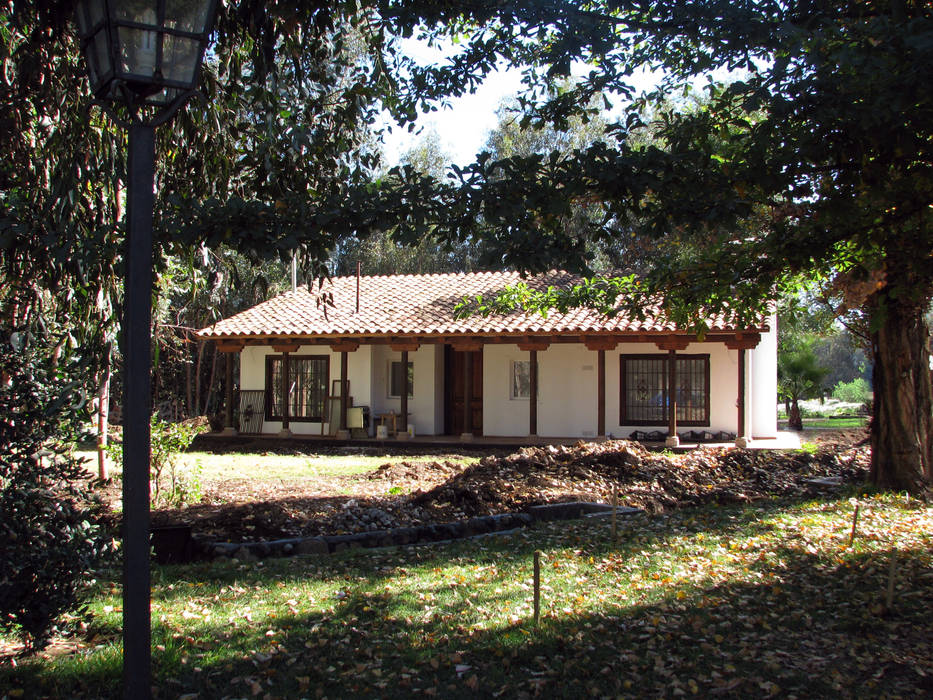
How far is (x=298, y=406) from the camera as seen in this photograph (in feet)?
67.0

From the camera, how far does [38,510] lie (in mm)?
3574

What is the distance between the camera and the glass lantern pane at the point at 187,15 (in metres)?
3.14

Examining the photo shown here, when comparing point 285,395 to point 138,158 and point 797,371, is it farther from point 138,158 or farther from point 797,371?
point 138,158

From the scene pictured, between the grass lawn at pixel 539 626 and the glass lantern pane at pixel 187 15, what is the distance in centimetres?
293

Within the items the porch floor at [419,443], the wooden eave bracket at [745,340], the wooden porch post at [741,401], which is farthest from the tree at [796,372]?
the wooden eave bracket at [745,340]

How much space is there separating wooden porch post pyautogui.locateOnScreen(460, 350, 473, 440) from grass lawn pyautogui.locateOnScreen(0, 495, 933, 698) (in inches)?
444

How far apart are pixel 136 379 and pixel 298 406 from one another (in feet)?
58.3

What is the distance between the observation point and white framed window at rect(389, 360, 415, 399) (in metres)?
19.8

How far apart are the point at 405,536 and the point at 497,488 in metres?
2.34

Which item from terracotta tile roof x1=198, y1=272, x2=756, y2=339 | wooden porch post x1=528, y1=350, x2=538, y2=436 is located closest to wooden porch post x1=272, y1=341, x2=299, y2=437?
terracotta tile roof x1=198, y1=272, x2=756, y2=339

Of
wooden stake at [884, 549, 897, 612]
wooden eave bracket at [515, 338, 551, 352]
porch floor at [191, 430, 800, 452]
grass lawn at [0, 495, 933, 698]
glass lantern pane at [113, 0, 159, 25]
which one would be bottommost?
porch floor at [191, 430, 800, 452]

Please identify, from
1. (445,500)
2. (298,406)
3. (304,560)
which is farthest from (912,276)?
(298,406)

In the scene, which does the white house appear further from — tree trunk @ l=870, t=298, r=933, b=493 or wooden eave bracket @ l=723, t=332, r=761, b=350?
tree trunk @ l=870, t=298, r=933, b=493

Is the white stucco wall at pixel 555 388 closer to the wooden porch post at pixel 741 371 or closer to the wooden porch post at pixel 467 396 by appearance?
the wooden porch post at pixel 467 396
